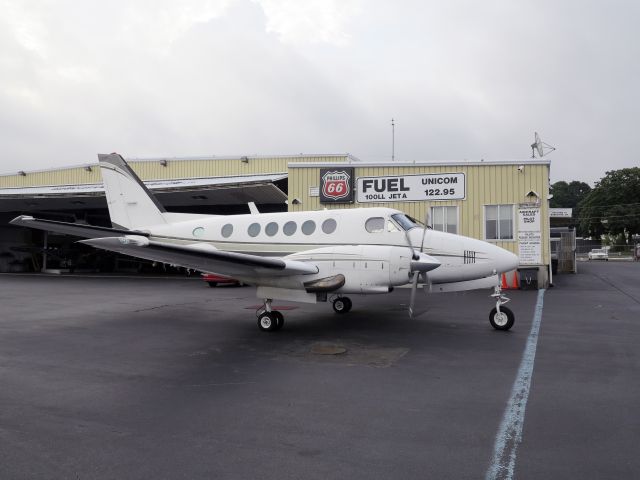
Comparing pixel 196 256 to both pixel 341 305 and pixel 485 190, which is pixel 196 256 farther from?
pixel 485 190

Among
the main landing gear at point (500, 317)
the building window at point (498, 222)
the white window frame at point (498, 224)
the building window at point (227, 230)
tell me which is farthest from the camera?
the building window at point (498, 222)

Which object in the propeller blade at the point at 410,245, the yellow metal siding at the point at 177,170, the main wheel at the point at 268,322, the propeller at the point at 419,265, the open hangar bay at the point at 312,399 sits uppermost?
the yellow metal siding at the point at 177,170

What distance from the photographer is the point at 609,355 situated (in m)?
7.36

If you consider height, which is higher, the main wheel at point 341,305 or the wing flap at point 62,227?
the wing flap at point 62,227

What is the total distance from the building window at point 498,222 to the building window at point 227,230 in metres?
11.6

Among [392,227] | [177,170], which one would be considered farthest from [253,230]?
[177,170]

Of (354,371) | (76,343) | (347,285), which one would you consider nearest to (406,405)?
(354,371)

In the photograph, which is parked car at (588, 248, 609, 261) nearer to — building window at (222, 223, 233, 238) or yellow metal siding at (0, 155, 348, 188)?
yellow metal siding at (0, 155, 348, 188)

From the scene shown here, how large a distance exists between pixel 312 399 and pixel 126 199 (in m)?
10.4

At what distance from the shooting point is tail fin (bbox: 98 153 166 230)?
13.3 m

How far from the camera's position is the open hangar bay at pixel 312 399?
3730 mm

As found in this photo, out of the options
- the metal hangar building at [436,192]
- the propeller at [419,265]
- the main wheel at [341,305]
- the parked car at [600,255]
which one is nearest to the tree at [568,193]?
the parked car at [600,255]

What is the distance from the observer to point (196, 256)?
346 inches

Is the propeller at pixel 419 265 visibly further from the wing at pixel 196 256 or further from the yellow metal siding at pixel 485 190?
the yellow metal siding at pixel 485 190
